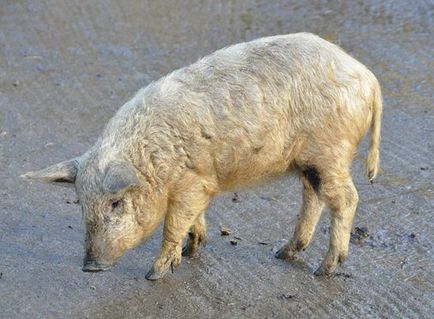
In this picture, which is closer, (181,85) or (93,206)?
(93,206)

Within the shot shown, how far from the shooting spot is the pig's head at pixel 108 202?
5199 mm

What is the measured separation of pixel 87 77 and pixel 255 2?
2938mm

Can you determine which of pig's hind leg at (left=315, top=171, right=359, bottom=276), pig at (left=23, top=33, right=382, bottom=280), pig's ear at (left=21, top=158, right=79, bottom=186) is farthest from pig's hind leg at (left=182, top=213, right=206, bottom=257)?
pig's ear at (left=21, top=158, right=79, bottom=186)

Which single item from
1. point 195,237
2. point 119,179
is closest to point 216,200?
point 195,237

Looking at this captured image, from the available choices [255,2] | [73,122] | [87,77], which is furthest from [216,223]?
[255,2]

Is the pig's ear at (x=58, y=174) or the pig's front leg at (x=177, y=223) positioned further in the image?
the pig's front leg at (x=177, y=223)

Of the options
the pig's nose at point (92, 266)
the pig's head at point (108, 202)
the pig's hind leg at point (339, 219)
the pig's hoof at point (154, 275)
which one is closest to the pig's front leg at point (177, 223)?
the pig's hoof at point (154, 275)

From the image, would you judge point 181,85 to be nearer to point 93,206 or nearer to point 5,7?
point 93,206

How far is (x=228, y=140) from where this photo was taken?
18.3 ft

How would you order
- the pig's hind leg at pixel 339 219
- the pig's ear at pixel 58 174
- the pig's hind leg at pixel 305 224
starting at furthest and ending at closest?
the pig's hind leg at pixel 305 224
the pig's hind leg at pixel 339 219
the pig's ear at pixel 58 174

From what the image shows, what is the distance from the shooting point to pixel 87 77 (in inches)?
376

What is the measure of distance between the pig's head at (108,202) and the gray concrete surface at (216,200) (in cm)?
42

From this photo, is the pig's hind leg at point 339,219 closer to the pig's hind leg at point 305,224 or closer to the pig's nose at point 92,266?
the pig's hind leg at point 305,224

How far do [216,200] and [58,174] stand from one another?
1.85m
